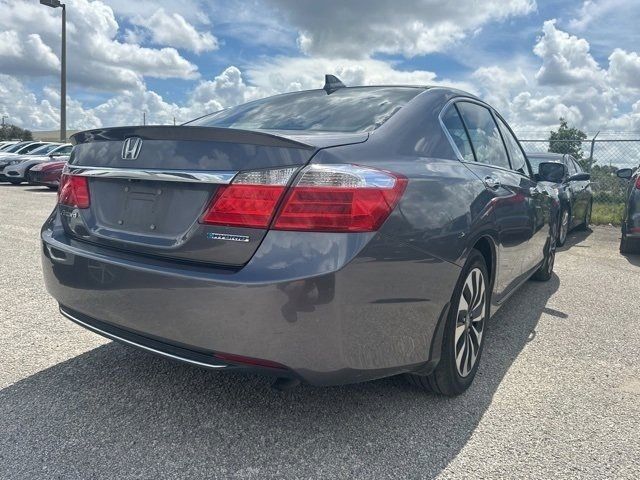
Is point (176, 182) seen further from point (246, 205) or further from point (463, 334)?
point (463, 334)

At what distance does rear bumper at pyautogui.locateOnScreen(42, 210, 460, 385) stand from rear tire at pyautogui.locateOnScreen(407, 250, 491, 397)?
10.7 inches

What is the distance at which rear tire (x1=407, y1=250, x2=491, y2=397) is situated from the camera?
2.57 meters

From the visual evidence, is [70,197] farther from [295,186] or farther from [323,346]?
[323,346]

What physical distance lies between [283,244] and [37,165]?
1639 cm

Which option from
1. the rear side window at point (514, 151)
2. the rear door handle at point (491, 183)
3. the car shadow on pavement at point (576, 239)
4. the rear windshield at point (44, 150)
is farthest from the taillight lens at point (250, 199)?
the rear windshield at point (44, 150)

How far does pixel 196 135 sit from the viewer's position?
7.12ft

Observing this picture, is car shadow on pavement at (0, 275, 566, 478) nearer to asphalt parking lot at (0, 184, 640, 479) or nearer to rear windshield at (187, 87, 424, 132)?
asphalt parking lot at (0, 184, 640, 479)

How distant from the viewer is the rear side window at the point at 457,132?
9.50ft

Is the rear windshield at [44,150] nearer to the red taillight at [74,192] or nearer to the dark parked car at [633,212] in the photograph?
the dark parked car at [633,212]

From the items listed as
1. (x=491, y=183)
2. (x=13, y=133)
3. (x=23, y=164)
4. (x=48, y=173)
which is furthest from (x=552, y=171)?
(x=13, y=133)

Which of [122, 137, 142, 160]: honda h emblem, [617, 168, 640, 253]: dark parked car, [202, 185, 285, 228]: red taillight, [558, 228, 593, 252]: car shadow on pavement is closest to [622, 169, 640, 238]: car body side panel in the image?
[617, 168, 640, 253]: dark parked car

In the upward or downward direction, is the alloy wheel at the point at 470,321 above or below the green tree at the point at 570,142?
below

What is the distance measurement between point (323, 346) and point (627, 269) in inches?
230

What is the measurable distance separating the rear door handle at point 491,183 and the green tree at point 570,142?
1144 centimetres
